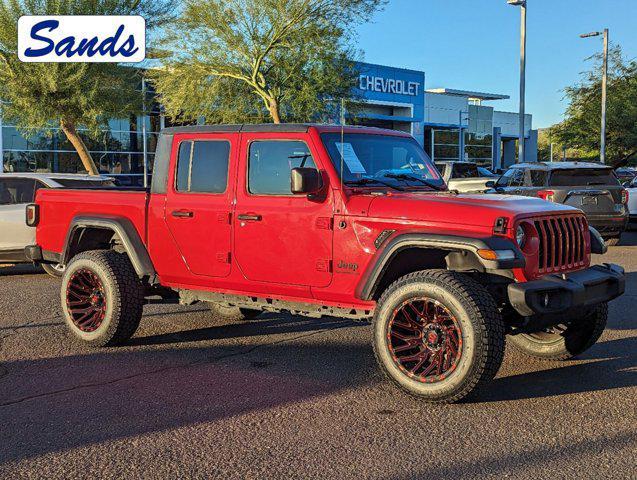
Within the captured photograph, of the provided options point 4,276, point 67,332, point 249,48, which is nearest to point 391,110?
point 249,48

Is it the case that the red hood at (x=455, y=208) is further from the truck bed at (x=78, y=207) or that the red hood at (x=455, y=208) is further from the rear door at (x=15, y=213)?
the rear door at (x=15, y=213)

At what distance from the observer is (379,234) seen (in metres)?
5.62

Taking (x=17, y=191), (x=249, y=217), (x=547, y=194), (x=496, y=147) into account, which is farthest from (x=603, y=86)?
(x=249, y=217)

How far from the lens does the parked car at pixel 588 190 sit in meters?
14.8

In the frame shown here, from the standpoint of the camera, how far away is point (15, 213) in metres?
11.6

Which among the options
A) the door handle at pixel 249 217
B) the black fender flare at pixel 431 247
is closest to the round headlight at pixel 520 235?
the black fender flare at pixel 431 247

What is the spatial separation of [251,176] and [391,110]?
4515 cm

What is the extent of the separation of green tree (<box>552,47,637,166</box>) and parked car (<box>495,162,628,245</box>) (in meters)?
28.4

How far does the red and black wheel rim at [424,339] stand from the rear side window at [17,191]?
8147 mm

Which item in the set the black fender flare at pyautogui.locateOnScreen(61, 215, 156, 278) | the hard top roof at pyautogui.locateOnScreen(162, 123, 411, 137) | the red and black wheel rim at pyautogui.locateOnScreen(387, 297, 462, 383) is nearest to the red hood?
the red and black wheel rim at pyautogui.locateOnScreen(387, 297, 462, 383)

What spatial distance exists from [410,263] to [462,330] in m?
0.90

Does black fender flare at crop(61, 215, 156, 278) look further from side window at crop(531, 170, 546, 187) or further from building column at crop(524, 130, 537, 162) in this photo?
building column at crop(524, 130, 537, 162)

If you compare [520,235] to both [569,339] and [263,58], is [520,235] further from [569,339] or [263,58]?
[263,58]

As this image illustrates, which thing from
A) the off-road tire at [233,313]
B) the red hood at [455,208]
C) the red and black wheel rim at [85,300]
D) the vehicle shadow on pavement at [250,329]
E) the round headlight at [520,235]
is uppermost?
the red hood at [455,208]
